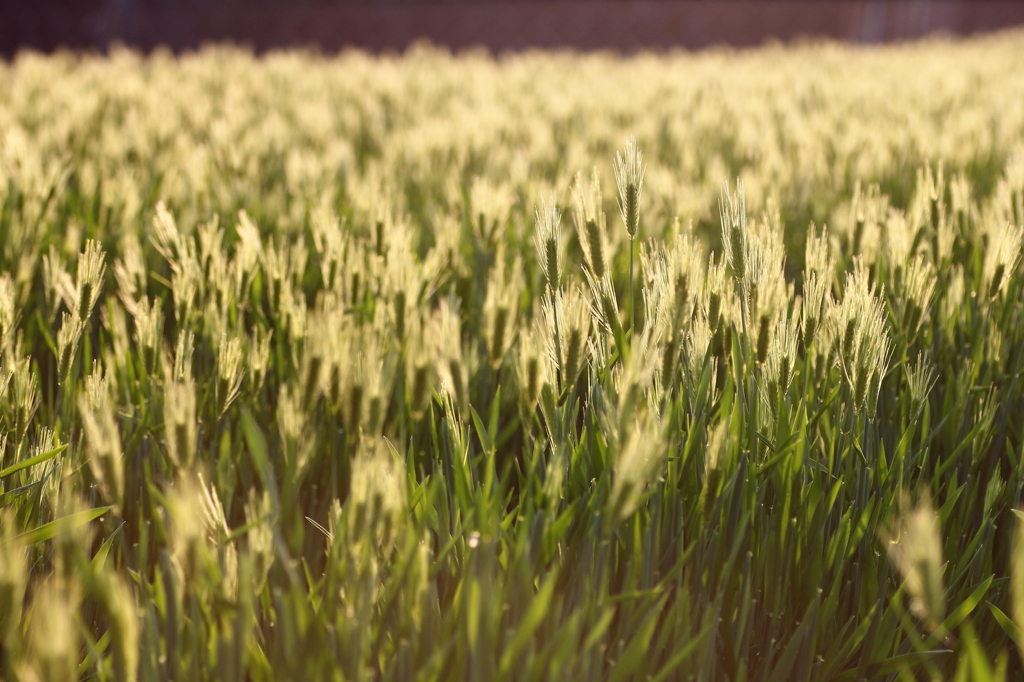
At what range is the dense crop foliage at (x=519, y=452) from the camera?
530 mm

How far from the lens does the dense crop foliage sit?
1.74 feet

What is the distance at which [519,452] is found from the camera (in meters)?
0.95

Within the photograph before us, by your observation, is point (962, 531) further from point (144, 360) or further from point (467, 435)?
point (144, 360)

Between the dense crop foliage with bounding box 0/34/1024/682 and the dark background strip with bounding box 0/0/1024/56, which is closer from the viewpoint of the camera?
the dense crop foliage with bounding box 0/34/1024/682

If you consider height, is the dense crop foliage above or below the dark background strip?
below

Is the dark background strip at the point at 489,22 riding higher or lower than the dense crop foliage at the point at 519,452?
higher

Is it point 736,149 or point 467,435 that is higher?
point 736,149

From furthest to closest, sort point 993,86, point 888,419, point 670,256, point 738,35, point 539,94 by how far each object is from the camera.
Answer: point 738,35 < point 539,94 < point 993,86 < point 888,419 < point 670,256

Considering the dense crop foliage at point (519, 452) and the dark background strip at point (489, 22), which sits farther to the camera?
the dark background strip at point (489, 22)

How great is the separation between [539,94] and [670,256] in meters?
2.57

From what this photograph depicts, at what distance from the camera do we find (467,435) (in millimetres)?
711

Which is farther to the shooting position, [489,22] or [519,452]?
[489,22]

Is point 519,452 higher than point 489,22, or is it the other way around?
point 489,22

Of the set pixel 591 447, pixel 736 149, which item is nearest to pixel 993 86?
pixel 736 149
